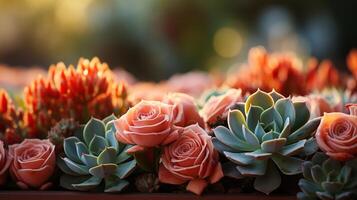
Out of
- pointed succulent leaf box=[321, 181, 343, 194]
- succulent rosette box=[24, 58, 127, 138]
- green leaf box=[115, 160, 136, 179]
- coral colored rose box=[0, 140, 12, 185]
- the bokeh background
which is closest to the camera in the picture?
pointed succulent leaf box=[321, 181, 343, 194]

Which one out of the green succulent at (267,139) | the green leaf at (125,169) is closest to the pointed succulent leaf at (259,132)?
the green succulent at (267,139)

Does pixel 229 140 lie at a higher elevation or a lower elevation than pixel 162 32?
higher

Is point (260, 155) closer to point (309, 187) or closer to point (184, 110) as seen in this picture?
point (309, 187)

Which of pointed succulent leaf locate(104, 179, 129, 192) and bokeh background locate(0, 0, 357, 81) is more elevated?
pointed succulent leaf locate(104, 179, 129, 192)

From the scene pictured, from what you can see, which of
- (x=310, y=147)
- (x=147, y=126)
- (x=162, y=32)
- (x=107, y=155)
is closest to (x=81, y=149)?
(x=107, y=155)

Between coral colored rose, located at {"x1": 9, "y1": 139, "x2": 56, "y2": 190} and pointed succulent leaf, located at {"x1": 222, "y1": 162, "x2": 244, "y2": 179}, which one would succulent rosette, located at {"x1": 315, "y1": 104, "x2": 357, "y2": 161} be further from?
coral colored rose, located at {"x1": 9, "y1": 139, "x2": 56, "y2": 190}

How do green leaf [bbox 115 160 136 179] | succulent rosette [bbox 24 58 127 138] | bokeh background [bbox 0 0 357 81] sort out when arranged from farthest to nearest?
1. bokeh background [bbox 0 0 357 81]
2. succulent rosette [bbox 24 58 127 138]
3. green leaf [bbox 115 160 136 179]

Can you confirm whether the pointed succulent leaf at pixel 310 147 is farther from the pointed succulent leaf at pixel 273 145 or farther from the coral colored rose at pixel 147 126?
the coral colored rose at pixel 147 126

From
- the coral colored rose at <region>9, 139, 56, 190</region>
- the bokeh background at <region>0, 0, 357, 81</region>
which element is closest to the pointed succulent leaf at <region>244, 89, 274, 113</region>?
the coral colored rose at <region>9, 139, 56, 190</region>

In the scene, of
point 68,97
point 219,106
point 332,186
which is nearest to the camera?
point 332,186
